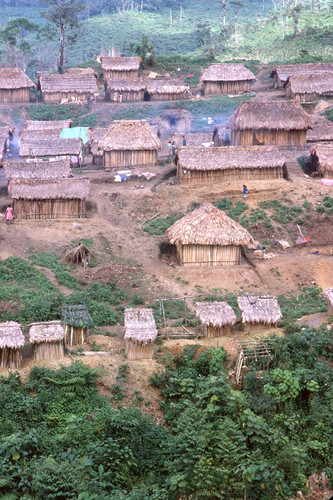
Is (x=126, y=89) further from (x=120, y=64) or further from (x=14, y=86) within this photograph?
(x=14, y=86)

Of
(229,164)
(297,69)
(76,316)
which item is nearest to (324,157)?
Answer: (229,164)

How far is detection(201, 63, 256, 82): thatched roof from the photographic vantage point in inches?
2167

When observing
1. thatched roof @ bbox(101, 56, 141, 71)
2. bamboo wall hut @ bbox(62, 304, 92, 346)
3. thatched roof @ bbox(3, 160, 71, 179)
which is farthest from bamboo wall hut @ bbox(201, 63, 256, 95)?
bamboo wall hut @ bbox(62, 304, 92, 346)

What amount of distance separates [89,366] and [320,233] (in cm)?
1747

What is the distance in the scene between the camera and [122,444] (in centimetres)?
1741

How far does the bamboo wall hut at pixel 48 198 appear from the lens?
33.7 m

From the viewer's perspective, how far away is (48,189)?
33.9 metres

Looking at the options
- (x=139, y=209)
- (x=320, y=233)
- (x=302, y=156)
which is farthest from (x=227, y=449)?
(x=302, y=156)

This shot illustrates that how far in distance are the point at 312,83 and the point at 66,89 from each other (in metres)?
19.4

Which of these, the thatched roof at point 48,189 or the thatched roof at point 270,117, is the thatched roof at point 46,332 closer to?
the thatched roof at point 48,189

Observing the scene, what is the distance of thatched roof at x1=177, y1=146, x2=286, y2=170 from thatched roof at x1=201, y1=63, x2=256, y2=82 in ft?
62.8

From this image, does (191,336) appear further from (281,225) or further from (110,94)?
(110,94)

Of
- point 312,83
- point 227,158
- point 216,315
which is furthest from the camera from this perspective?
point 312,83

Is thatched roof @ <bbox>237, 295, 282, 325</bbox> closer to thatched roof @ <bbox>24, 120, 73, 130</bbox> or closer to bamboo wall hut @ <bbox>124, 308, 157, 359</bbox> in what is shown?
bamboo wall hut @ <bbox>124, 308, 157, 359</bbox>
